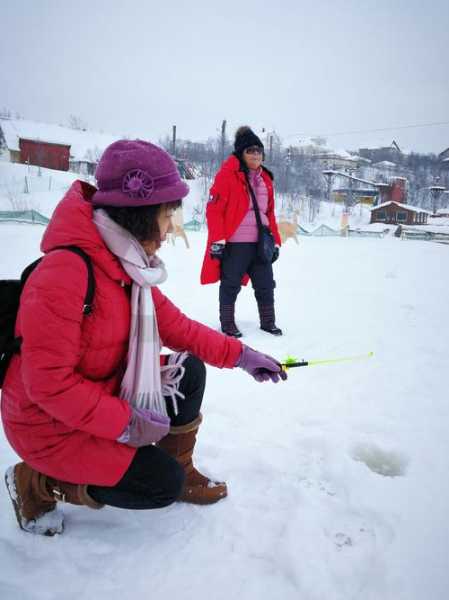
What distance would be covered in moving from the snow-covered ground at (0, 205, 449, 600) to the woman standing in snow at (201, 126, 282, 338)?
Answer: 75 cm

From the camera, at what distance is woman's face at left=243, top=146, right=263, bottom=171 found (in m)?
3.28

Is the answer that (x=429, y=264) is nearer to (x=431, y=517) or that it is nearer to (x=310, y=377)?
(x=310, y=377)

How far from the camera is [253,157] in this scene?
330 centimetres

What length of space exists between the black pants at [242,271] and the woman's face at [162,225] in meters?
2.09

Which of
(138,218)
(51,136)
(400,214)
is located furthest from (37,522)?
(51,136)

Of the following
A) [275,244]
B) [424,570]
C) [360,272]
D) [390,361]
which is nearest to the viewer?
[424,570]

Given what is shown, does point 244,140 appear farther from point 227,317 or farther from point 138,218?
point 138,218

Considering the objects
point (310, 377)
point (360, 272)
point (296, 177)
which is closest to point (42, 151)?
point (296, 177)

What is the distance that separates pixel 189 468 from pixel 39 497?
57 centimetres

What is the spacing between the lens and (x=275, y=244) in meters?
3.67

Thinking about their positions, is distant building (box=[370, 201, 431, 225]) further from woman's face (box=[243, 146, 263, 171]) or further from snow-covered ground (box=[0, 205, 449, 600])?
snow-covered ground (box=[0, 205, 449, 600])

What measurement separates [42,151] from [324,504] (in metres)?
43.8

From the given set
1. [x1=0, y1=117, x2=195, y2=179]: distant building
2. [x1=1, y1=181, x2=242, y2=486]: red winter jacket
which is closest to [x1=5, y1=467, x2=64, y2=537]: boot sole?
[x1=1, y1=181, x2=242, y2=486]: red winter jacket

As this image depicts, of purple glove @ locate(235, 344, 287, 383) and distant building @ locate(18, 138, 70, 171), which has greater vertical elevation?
distant building @ locate(18, 138, 70, 171)
